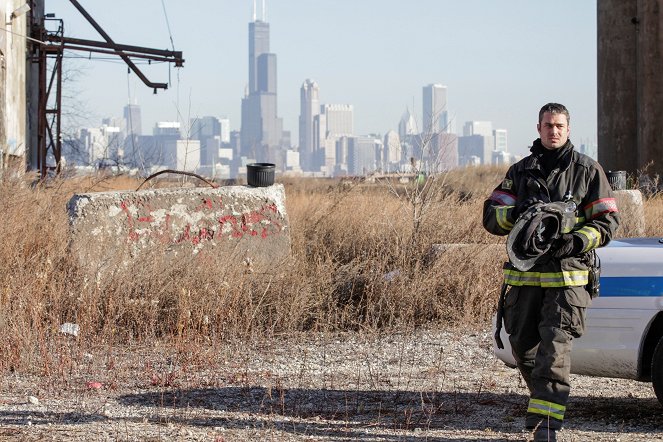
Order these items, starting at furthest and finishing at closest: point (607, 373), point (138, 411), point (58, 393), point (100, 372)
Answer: point (100, 372), point (58, 393), point (138, 411), point (607, 373)

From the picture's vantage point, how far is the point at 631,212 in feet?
44.3

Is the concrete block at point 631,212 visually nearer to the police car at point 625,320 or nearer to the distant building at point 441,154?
the distant building at point 441,154

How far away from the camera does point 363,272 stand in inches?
428

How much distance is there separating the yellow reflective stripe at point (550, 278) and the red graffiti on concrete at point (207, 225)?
222 inches

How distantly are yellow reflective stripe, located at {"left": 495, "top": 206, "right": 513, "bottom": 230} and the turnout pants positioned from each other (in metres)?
0.34

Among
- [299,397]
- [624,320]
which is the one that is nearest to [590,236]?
[624,320]

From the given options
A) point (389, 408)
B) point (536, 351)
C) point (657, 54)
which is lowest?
point (389, 408)

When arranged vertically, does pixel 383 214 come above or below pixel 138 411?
above

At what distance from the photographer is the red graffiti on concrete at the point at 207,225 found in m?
10.5

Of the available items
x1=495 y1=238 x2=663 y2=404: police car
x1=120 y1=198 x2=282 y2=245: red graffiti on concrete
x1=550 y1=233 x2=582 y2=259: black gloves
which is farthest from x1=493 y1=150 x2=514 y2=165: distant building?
x1=550 y1=233 x2=582 y2=259: black gloves

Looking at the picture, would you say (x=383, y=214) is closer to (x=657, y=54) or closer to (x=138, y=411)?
(x=138, y=411)

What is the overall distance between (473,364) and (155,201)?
394 centimetres

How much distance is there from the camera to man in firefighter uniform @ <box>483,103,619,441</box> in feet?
17.8

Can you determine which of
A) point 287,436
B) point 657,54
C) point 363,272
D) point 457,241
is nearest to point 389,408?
point 287,436
